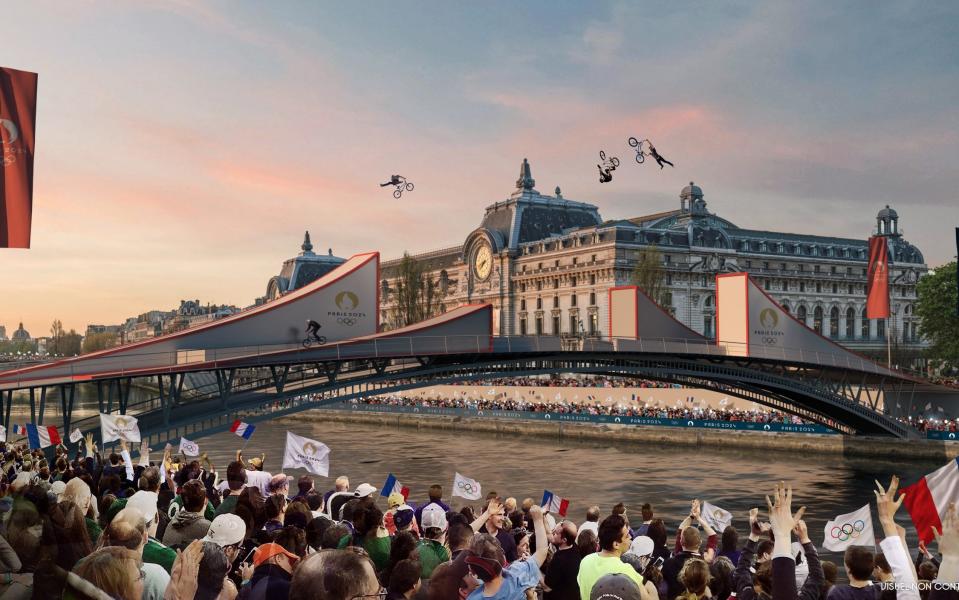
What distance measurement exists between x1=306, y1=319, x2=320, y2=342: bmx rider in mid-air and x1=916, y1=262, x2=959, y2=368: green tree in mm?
53922

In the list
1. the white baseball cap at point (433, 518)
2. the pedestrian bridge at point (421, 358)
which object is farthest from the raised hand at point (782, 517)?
the pedestrian bridge at point (421, 358)

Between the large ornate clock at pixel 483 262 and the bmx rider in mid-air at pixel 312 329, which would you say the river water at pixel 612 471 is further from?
the large ornate clock at pixel 483 262

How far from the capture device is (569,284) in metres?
103

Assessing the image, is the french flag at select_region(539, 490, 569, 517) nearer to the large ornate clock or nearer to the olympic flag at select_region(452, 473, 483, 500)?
the olympic flag at select_region(452, 473, 483, 500)

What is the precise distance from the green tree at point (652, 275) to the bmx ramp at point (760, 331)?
101 ft

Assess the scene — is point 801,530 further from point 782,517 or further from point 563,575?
point 563,575

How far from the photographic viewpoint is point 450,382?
1469 inches

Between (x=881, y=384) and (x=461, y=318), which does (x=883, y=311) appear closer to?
(x=881, y=384)

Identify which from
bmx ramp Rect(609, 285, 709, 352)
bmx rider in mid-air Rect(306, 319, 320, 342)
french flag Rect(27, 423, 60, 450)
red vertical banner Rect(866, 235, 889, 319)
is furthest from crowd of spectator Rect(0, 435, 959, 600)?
red vertical banner Rect(866, 235, 889, 319)

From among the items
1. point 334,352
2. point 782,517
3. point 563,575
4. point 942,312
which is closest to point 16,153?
point 563,575

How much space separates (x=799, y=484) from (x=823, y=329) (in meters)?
73.5

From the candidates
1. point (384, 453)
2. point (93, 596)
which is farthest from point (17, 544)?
point (384, 453)

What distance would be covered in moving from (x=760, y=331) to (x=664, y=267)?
44109 millimetres

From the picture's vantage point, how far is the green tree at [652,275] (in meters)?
87.1
